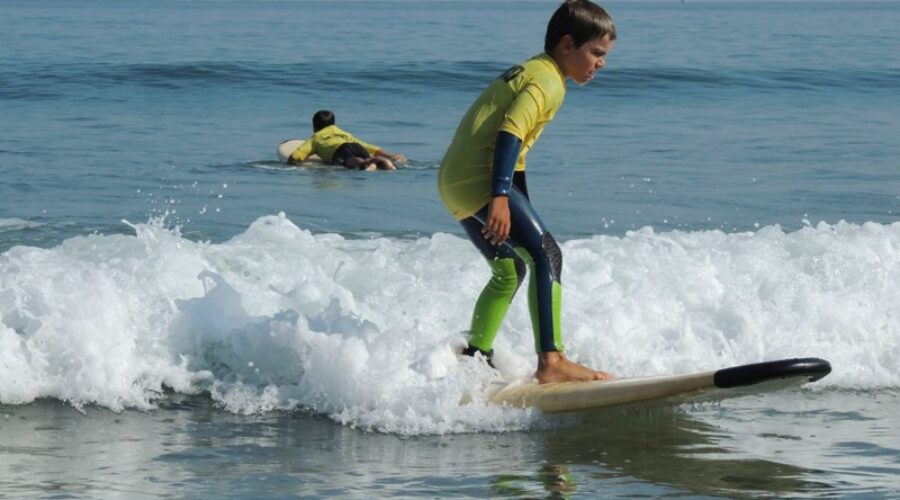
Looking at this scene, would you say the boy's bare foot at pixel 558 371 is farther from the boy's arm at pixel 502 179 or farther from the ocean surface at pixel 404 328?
the boy's arm at pixel 502 179

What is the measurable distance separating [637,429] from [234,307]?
2065 mm

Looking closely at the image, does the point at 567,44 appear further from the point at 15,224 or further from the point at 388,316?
the point at 15,224

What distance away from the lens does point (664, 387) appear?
5.88m

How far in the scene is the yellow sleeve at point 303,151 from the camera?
16531 mm

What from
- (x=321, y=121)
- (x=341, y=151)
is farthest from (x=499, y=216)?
(x=321, y=121)

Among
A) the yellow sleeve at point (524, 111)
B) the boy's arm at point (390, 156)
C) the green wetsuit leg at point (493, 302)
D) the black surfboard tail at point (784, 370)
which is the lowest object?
Answer: the black surfboard tail at point (784, 370)

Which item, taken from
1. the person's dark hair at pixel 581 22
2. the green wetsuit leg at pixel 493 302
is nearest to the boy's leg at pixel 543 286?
the green wetsuit leg at pixel 493 302

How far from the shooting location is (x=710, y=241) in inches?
376

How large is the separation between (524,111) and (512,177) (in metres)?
0.26

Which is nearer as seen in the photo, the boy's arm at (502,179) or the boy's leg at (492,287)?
the boy's arm at (502,179)

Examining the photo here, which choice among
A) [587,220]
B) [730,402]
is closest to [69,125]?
[587,220]

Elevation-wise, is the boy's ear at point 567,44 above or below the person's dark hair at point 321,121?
below

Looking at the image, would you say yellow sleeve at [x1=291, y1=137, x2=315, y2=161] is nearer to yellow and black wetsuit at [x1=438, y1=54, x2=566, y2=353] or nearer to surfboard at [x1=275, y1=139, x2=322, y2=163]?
surfboard at [x1=275, y1=139, x2=322, y2=163]

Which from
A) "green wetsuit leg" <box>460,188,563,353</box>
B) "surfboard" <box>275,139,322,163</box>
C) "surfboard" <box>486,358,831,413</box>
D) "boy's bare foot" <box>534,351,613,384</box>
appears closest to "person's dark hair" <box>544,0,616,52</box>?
"green wetsuit leg" <box>460,188,563,353</box>
